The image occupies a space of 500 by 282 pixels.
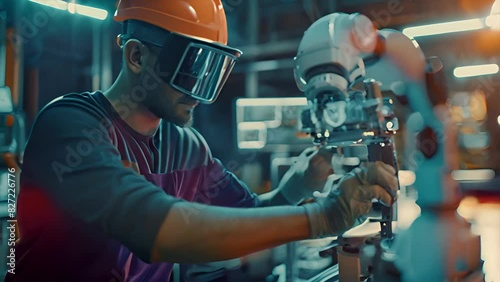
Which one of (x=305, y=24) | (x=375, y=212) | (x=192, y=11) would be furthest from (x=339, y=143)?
(x=305, y=24)

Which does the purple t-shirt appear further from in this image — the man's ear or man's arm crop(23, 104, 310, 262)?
the man's ear

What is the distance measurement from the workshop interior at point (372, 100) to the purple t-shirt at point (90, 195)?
0.22 metres

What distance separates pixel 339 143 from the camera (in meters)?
0.98

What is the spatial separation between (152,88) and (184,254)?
457mm

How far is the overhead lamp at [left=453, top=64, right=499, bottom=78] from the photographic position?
1.47m

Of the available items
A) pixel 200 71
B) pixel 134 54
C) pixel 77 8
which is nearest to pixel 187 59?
pixel 200 71

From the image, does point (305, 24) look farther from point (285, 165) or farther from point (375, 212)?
point (375, 212)

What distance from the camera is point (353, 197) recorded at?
2.84ft

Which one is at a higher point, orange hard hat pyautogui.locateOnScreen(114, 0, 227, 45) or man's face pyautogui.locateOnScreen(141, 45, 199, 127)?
orange hard hat pyautogui.locateOnScreen(114, 0, 227, 45)

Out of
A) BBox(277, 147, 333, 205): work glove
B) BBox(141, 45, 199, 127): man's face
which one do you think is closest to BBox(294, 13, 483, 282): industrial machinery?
BBox(277, 147, 333, 205): work glove

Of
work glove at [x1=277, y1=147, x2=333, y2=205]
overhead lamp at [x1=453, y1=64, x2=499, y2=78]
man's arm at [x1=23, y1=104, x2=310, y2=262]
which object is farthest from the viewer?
overhead lamp at [x1=453, y1=64, x2=499, y2=78]

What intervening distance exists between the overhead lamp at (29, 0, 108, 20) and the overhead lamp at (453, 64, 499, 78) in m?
1.23

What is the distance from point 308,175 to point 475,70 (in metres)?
0.78

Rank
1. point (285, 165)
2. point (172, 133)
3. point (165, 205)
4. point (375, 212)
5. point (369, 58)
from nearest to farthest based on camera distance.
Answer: point (165, 205), point (375, 212), point (369, 58), point (172, 133), point (285, 165)
